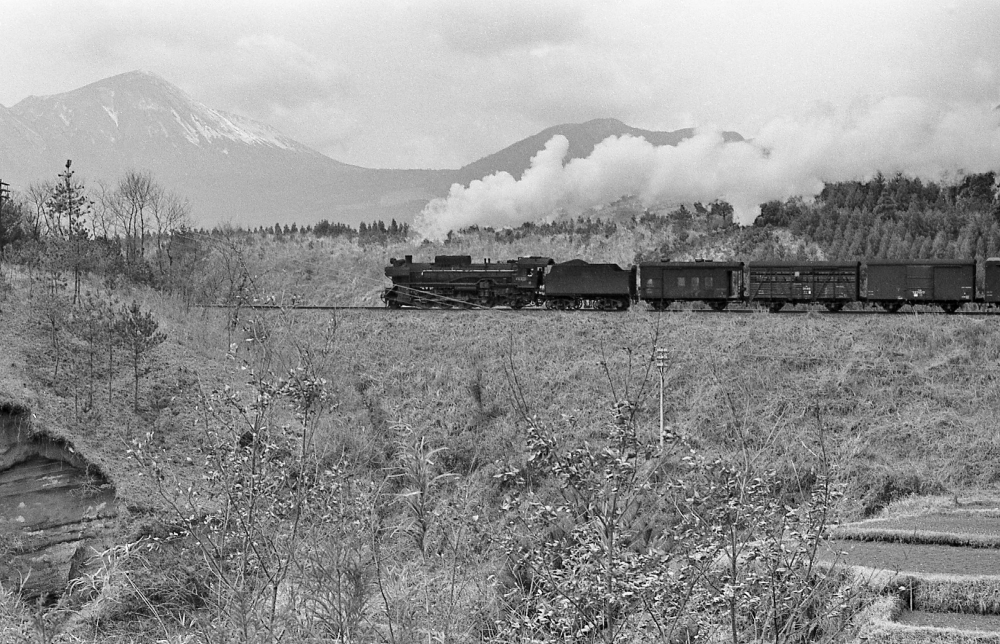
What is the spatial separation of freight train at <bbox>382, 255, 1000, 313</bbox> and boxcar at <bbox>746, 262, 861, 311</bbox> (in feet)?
0.10

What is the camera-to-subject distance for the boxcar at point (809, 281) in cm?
2697

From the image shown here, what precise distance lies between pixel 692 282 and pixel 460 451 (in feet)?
41.5

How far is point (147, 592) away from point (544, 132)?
335ft

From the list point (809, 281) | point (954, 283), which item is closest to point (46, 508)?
point (809, 281)

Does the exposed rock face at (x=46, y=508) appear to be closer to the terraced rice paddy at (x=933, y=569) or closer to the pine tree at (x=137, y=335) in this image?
the pine tree at (x=137, y=335)

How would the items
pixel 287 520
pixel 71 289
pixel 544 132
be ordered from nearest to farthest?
pixel 287 520, pixel 71 289, pixel 544 132

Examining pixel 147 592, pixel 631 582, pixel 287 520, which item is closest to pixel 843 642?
pixel 631 582

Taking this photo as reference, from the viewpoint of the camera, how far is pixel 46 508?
623 inches

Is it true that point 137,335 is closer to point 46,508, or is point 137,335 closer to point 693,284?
point 46,508

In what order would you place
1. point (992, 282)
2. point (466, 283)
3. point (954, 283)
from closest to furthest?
point (954, 283) < point (992, 282) < point (466, 283)

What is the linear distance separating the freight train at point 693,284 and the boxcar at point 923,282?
28 millimetres

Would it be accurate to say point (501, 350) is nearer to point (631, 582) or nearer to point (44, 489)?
point (44, 489)

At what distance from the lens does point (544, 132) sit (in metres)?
111

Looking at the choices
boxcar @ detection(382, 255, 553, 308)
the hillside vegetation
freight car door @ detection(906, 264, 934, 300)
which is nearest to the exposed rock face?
the hillside vegetation
